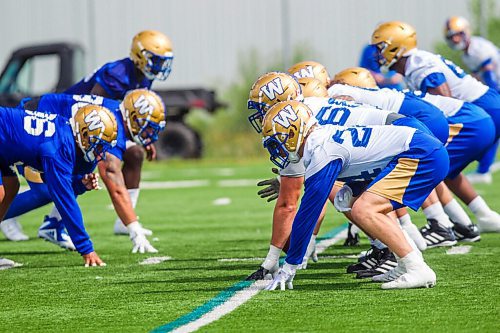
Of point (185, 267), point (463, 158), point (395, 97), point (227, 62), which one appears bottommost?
point (227, 62)

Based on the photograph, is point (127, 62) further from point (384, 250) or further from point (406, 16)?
point (406, 16)

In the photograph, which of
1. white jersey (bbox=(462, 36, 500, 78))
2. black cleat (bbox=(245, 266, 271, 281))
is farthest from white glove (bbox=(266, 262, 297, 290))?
white jersey (bbox=(462, 36, 500, 78))

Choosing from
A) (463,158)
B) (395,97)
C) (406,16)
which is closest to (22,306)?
(395,97)

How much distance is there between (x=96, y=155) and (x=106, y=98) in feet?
6.21

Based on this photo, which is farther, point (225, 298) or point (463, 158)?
point (463, 158)

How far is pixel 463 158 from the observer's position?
344 inches

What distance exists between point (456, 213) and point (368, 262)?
2.07m

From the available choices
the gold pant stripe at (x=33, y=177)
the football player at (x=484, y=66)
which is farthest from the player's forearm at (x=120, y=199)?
the football player at (x=484, y=66)

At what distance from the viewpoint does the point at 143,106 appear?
29.3 ft

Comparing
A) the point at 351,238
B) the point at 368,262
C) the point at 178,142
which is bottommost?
the point at 178,142

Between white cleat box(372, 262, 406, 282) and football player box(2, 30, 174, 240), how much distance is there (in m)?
3.67

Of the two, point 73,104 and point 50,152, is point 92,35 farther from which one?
point 50,152

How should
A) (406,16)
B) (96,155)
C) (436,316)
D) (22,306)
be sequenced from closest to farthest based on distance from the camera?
(436,316) → (22,306) → (96,155) → (406,16)

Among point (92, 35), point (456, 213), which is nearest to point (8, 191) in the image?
point (456, 213)
